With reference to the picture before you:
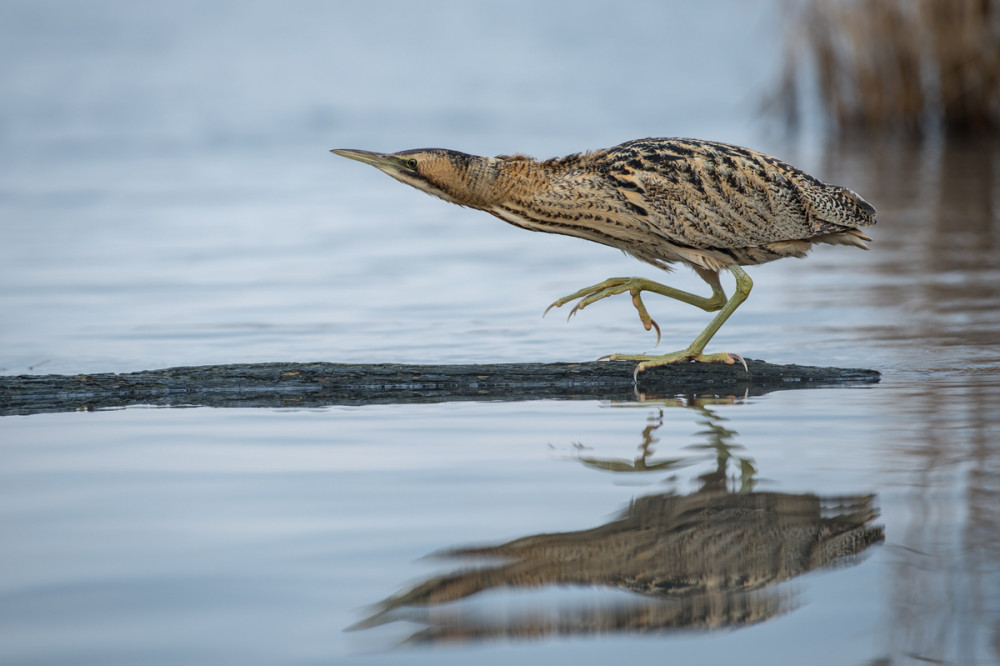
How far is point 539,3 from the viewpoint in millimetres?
37250

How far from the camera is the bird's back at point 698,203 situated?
553 centimetres

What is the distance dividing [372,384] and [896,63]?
15265 millimetres

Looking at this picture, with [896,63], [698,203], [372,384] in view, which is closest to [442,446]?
[372,384]

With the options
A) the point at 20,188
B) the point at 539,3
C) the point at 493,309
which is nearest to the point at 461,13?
the point at 539,3

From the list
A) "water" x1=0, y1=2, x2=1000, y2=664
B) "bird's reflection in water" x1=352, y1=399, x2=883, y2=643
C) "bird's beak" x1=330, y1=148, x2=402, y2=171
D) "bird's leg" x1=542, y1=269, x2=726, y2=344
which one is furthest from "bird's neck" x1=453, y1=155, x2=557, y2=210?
"bird's reflection in water" x1=352, y1=399, x2=883, y2=643

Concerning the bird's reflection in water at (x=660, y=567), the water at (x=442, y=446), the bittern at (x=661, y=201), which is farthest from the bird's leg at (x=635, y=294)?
the bird's reflection in water at (x=660, y=567)

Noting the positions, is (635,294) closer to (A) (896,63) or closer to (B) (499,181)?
(B) (499,181)

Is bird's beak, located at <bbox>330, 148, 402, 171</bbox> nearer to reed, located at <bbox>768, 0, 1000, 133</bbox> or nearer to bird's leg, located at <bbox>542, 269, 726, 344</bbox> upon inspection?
bird's leg, located at <bbox>542, 269, 726, 344</bbox>

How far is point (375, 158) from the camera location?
5414 millimetres

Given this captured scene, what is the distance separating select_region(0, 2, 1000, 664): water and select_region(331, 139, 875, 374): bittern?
0.67m

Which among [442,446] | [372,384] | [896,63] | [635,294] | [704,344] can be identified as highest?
[896,63]

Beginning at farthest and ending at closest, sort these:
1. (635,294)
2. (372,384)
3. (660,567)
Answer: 1. (635,294)
2. (372,384)
3. (660,567)

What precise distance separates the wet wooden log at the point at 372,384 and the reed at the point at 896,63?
13.5 m

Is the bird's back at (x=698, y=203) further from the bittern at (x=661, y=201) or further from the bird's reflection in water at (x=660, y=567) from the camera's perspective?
the bird's reflection in water at (x=660, y=567)
